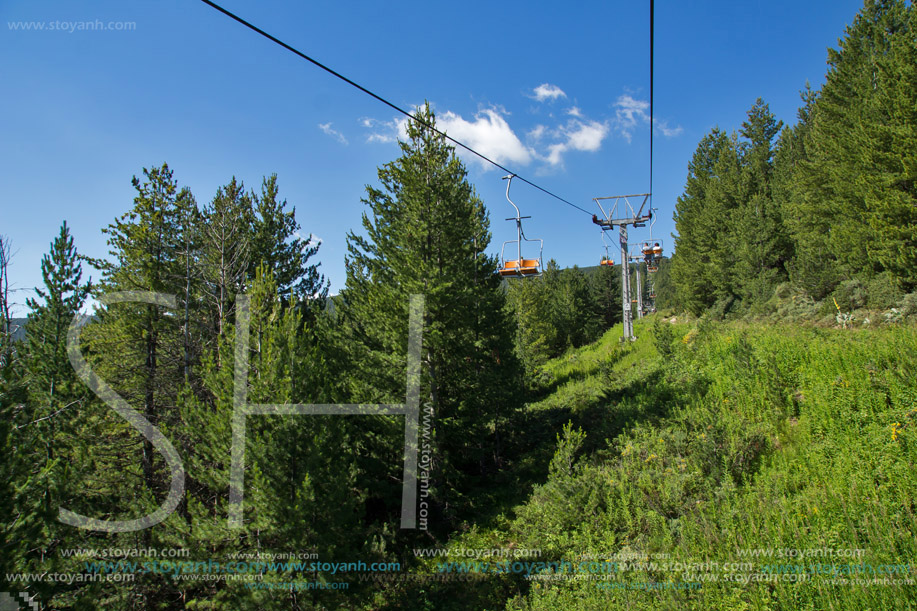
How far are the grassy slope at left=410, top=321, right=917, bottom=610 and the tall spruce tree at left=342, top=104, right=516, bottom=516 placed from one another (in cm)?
278

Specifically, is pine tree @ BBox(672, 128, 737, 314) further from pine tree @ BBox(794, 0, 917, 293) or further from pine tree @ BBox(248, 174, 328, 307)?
pine tree @ BBox(248, 174, 328, 307)

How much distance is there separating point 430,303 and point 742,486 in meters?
8.17

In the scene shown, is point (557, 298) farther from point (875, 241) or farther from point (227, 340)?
point (227, 340)

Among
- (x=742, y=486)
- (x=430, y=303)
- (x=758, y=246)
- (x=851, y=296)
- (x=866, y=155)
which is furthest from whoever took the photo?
(x=758, y=246)

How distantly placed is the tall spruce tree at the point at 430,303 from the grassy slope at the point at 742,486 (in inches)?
109

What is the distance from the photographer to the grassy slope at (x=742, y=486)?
468 centimetres

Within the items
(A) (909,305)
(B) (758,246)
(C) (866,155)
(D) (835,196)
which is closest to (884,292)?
(A) (909,305)

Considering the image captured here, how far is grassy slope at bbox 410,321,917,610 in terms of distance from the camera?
Result: 4.68 m

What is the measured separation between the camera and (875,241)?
14.3 metres

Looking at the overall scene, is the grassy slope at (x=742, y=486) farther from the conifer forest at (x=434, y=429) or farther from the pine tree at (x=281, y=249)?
the pine tree at (x=281, y=249)

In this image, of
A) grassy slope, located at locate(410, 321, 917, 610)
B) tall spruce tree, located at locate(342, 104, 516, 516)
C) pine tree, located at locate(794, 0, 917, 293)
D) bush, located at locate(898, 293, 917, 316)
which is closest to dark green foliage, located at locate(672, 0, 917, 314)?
pine tree, located at locate(794, 0, 917, 293)

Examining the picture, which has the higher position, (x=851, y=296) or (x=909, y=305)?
(x=851, y=296)

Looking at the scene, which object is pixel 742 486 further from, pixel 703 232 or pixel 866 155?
pixel 703 232

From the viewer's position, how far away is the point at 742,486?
6621 millimetres
